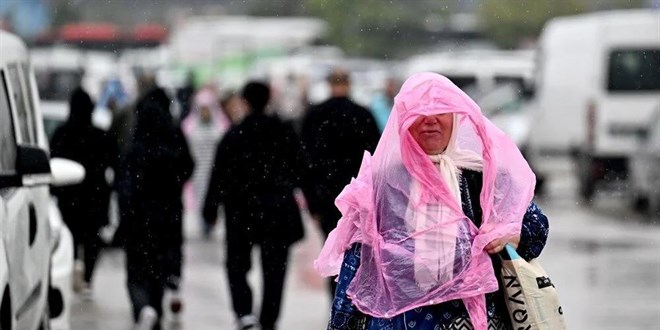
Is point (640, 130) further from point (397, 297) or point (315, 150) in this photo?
point (397, 297)

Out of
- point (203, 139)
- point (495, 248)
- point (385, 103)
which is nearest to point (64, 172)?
point (495, 248)

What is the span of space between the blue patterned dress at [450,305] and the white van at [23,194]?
1.77 metres

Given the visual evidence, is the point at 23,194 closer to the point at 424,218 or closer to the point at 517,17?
the point at 424,218

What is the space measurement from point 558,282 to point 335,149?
4464mm

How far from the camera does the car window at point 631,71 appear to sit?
2605 cm

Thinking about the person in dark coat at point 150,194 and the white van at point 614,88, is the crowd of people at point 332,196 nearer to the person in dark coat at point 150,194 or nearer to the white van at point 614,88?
the person in dark coat at point 150,194

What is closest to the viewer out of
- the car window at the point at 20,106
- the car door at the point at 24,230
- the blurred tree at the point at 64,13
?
the car door at the point at 24,230

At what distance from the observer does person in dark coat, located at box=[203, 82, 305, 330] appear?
1108cm

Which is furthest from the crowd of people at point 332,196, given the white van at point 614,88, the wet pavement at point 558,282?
the white van at point 614,88

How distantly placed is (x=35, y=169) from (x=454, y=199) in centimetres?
263

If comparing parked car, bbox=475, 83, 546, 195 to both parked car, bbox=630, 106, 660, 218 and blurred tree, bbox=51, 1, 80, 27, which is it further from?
blurred tree, bbox=51, 1, 80, 27

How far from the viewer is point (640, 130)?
25938 millimetres

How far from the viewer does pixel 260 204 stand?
36.4 feet

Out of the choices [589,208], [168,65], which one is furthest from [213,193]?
[168,65]
